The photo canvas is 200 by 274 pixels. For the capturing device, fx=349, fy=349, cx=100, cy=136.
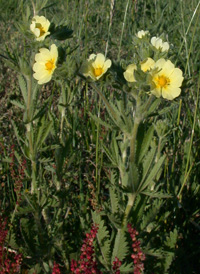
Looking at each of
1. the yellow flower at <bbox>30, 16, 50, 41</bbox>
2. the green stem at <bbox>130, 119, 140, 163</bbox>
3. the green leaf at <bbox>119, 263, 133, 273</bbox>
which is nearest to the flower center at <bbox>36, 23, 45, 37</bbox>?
the yellow flower at <bbox>30, 16, 50, 41</bbox>

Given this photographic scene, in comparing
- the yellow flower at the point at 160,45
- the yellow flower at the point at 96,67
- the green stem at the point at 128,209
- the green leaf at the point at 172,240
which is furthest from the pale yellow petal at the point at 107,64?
the green leaf at the point at 172,240

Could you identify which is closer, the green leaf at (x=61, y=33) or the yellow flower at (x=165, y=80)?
the yellow flower at (x=165, y=80)

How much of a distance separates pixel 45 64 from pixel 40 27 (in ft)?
0.81

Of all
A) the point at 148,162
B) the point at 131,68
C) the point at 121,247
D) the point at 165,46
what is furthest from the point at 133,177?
the point at 165,46

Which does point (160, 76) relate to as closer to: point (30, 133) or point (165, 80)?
point (165, 80)

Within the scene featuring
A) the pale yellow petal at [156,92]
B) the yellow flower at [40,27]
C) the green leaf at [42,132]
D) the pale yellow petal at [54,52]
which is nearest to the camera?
the pale yellow petal at [156,92]

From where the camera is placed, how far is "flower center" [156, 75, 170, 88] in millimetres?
1316

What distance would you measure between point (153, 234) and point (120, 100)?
0.66 m

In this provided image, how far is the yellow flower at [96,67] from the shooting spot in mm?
1432

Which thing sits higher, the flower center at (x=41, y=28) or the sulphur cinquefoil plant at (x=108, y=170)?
the flower center at (x=41, y=28)

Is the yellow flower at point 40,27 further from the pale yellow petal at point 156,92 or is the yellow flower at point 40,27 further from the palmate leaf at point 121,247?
the palmate leaf at point 121,247

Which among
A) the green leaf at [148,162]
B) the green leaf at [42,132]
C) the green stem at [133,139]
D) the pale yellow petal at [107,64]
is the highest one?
the pale yellow petal at [107,64]

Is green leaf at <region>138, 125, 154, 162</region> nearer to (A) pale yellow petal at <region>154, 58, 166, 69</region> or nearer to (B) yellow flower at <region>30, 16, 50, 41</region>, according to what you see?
(A) pale yellow petal at <region>154, 58, 166, 69</region>

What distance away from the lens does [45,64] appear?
1.45 meters
